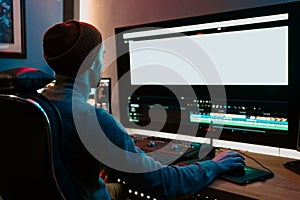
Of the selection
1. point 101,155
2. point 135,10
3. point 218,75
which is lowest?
point 101,155

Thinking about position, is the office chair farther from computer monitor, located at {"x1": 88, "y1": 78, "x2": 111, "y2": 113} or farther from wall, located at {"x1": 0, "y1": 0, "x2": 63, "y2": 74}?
wall, located at {"x1": 0, "y1": 0, "x2": 63, "y2": 74}

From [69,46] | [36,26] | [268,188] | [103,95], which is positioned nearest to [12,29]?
[36,26]

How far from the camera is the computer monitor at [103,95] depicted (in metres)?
2.26

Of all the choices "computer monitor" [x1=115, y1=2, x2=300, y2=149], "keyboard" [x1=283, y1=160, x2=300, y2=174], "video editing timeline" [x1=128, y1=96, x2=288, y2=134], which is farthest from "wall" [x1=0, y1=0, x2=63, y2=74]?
"keyboard" [x1=283, y1=160, x2=300, y2=174]

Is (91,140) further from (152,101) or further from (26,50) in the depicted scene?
(26,50)

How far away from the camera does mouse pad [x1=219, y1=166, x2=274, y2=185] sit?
1.15 meters

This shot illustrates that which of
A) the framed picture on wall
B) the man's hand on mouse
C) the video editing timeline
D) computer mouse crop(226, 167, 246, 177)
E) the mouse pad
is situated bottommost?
the mouse pad

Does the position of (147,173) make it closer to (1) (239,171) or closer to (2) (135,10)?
(1) (239,171)

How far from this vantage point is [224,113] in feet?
5.25

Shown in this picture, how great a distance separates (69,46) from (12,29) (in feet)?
4.44

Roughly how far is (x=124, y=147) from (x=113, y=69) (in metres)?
1.44

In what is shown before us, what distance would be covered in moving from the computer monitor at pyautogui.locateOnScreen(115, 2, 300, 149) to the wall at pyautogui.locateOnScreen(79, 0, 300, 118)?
223 mm

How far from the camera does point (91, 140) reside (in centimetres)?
99

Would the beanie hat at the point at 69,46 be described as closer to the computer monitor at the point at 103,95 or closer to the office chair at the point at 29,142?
the office chair at the point at 29,142
